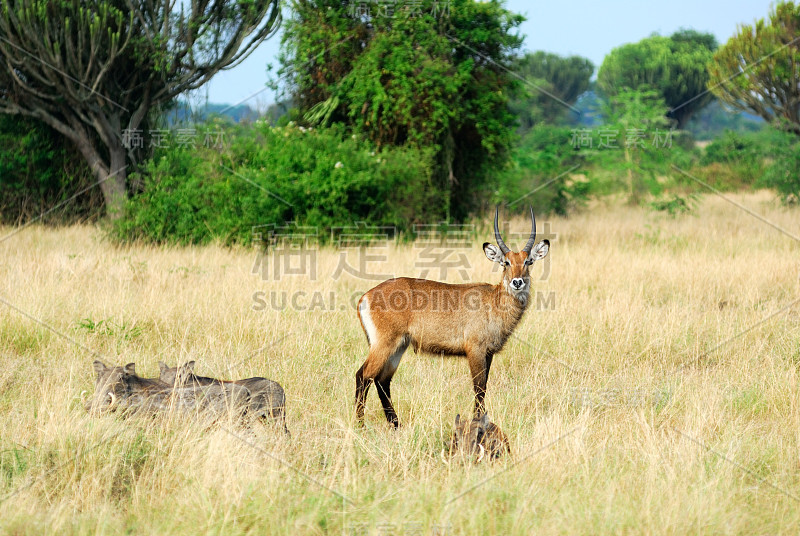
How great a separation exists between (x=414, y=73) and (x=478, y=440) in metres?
9.21

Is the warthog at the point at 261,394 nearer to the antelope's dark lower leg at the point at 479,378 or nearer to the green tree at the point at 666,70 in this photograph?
the antelope's dark lower leg at the point at 479,378

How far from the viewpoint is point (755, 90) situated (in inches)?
878

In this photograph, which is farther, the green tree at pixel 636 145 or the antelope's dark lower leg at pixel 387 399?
the green tree at pixel 636 145

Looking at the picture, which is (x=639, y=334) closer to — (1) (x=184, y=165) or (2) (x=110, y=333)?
(2) (x=110, y=333)

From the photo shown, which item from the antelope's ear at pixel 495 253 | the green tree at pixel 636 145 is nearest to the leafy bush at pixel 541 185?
the green tree at pixel 636 145

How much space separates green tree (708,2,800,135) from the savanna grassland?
15.3 meters

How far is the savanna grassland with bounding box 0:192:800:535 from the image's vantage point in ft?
9.87

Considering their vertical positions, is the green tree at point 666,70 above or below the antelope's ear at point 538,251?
above

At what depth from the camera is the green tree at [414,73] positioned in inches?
470

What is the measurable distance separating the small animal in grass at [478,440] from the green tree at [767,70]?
19937 millimetres

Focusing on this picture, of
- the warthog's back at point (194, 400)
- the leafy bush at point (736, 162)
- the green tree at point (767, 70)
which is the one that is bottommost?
the warthog's back at point (194, 400)

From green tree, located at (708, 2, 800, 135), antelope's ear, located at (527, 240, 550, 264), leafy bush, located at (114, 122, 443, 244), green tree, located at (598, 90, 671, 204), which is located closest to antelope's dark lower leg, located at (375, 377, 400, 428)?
antelope's ear, located at (527, 240, 550, 264)

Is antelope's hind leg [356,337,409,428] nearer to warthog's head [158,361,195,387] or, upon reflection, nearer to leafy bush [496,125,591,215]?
warthog's head [158,361,195,387]

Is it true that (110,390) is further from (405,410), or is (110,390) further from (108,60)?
(108,60)
